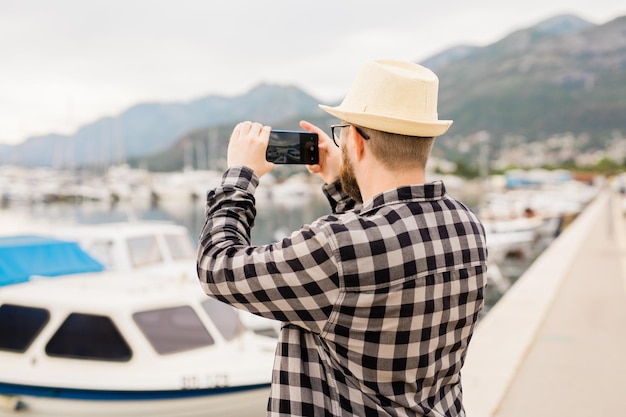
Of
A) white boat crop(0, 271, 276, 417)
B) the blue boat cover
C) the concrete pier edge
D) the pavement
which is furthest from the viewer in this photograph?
the blue boat cover

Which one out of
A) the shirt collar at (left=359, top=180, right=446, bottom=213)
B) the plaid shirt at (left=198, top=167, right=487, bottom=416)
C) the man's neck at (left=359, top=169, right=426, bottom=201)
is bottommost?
the plaid shirt at (left=198, top=167, right=487, bottom=416)

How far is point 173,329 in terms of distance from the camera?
23.1 feet

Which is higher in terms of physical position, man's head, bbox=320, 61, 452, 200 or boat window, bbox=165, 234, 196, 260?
man's head, bbox=320, 61, 452, 200

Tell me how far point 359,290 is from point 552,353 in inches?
275

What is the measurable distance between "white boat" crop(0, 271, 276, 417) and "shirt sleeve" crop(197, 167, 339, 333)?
5.07m

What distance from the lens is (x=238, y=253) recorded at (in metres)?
1.62

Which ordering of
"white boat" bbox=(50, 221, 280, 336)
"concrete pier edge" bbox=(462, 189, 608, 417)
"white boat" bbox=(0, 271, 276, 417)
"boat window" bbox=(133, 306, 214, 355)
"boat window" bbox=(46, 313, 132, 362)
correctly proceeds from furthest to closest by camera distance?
"white boat" bbox=(50, 221, 280, 336)
"boat window" bbox=(133, 306, 214, 355)
"boat window" bbox=(46, 313, 132, 362)
"white boat" bbox=(0, 271, 276, 417)
"concrete pier edge" bbox=(462, 189, 608, 417)

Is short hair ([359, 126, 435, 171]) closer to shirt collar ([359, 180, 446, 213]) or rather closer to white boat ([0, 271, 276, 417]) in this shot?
shirt collar ([359, 180, 446, 213])

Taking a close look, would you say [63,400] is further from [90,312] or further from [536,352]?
[536,352]

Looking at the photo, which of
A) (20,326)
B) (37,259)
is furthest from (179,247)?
(20,326)

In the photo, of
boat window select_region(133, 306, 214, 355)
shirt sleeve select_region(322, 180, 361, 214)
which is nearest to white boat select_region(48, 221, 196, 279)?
boat window select_region(133, 306, 214, 355)

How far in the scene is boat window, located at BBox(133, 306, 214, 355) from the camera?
676 centimetres

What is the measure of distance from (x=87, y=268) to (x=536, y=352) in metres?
6.18

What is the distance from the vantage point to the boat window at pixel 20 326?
21.7ft
